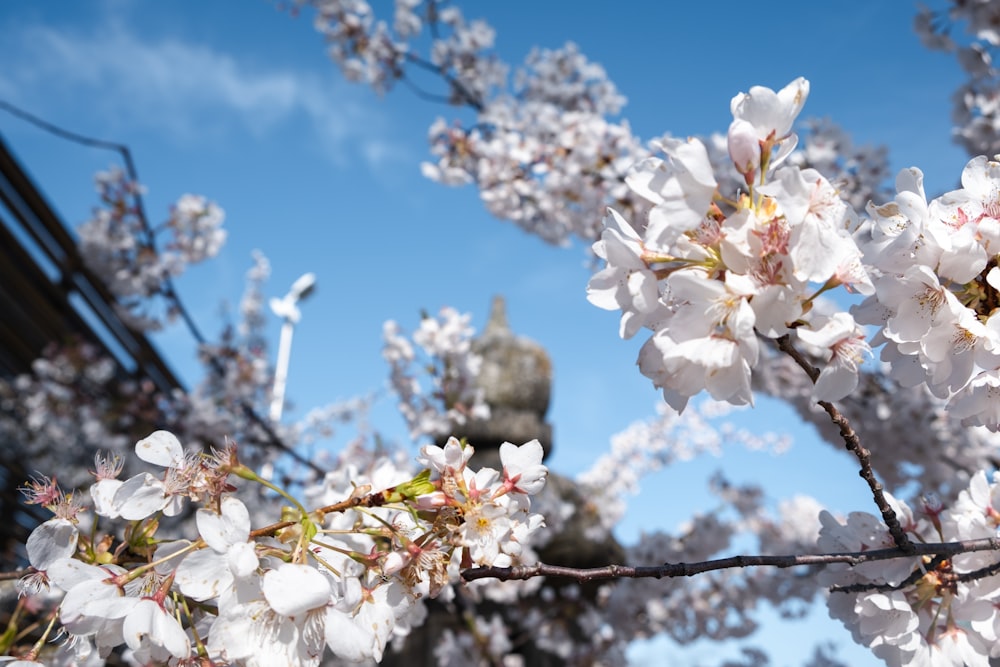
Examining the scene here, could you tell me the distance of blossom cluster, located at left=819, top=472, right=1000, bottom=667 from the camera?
1.10 meters

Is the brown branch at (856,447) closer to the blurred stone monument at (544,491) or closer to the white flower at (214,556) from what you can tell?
the white flower at (214,556)

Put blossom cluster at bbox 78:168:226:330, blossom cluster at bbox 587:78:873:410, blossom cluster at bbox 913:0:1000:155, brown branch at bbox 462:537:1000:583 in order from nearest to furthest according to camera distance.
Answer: blossom cluster at bbox 587:78:873:410 → brown branch at bbox 462:537:1000:583 → blossom cluster at bbox 913:0:1000:155 → blossom cluster at bbox 78:168:226:330

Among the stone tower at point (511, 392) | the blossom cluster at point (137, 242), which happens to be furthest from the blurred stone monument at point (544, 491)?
the blossom cluster at point (137, 242)

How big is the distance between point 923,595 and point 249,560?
41.7 inches

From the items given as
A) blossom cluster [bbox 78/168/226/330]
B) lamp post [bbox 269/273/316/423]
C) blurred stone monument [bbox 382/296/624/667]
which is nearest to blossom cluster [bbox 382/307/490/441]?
blurred stone monument [bbox 382/296/624/667]

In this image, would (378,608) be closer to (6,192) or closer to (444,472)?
(444,472)

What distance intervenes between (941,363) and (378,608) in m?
0.85

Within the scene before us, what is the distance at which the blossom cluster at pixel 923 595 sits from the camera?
3.62 feet

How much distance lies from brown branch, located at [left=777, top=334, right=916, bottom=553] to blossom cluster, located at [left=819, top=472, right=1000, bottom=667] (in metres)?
0.10

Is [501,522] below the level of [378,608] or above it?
above

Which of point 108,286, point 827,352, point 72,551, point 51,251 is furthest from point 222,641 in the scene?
point 51,251

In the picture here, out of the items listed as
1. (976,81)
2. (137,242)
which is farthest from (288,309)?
(976,81)

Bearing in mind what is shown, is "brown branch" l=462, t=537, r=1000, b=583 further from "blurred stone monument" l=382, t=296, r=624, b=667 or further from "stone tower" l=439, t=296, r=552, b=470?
"stone tower" l=439, t=296, r=552, b=470

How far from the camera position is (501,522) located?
→ 953mm
